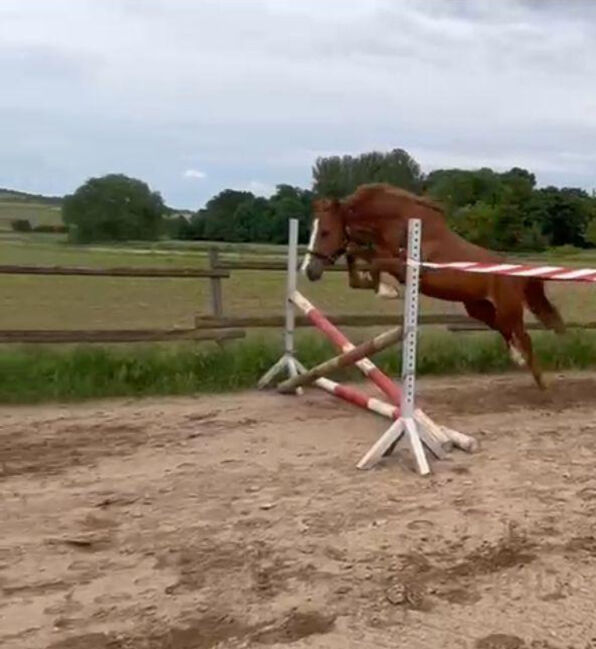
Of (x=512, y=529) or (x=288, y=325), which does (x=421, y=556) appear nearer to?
(x=512, y=529)

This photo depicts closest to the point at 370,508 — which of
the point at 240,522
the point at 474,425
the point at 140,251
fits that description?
the point at 240,522

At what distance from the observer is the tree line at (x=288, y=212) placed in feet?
59.8

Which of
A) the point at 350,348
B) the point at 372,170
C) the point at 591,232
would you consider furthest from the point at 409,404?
the point at 591,232

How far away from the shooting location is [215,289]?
8.20m

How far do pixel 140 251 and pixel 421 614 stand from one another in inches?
851

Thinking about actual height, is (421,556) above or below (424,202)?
below

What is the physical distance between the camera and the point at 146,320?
13836 mm

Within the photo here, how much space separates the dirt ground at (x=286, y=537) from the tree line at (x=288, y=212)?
9.24m

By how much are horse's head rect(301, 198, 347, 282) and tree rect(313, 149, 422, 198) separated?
130 inches

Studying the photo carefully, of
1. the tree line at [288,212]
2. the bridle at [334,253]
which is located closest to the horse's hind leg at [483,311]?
the bridle at [334,253]

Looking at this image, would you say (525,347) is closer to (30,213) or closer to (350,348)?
(350,348)

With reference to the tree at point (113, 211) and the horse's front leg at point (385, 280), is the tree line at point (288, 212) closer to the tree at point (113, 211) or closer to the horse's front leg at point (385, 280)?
the tree at point (113, 211)

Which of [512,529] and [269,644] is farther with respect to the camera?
[512,529]

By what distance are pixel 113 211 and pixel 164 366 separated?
56.5 ft
